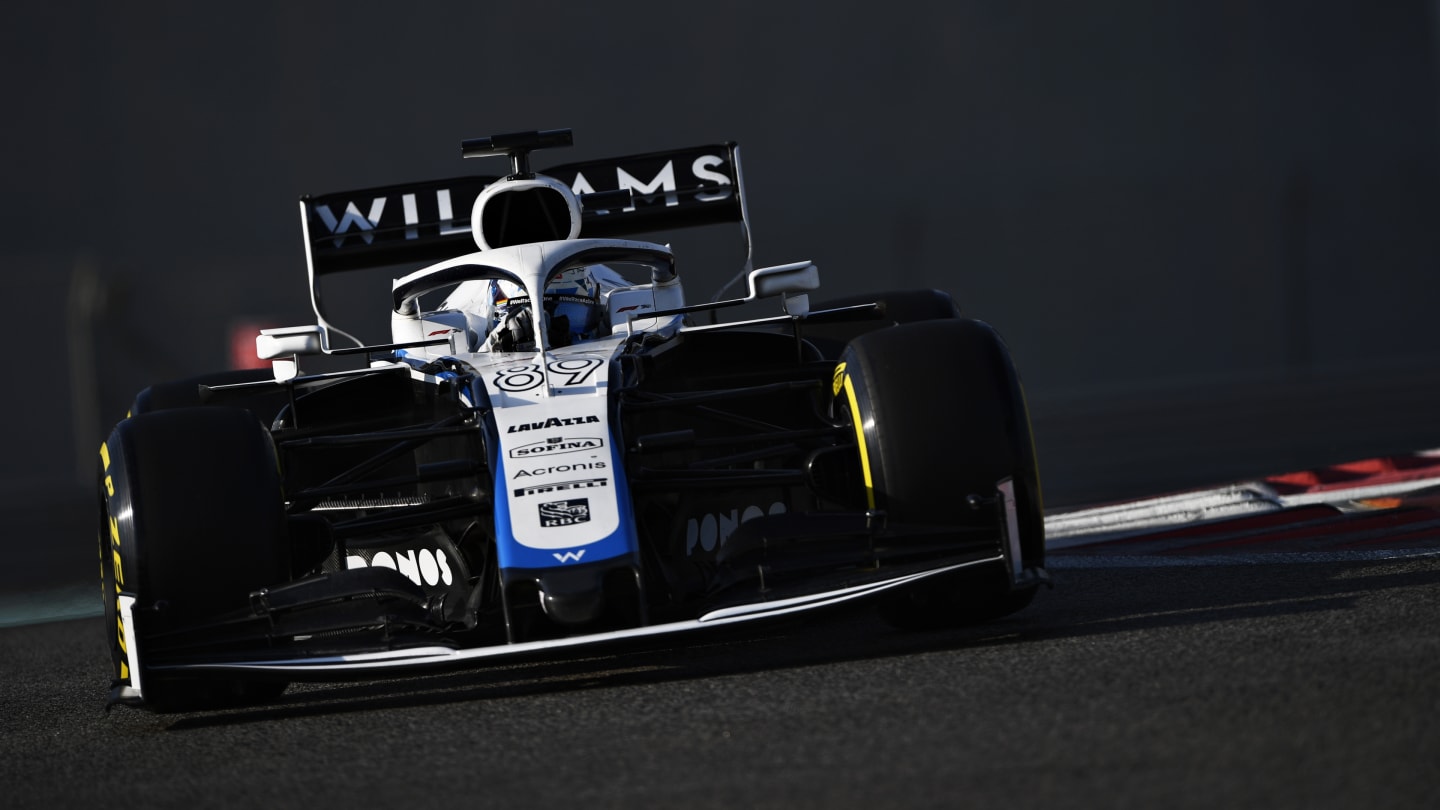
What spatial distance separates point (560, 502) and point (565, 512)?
0.04 m

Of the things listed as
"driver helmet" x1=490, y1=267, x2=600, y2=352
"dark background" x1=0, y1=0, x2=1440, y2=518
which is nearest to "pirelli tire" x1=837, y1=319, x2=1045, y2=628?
"driver helmet" x1=490, y1=267, x2=600, y2=352

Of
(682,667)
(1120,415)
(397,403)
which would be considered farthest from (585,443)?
(1120,415)

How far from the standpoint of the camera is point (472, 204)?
732cm

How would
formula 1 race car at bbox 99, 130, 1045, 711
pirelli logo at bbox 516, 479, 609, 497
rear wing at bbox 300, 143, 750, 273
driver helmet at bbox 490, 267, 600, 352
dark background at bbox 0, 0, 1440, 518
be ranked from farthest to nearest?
dark background at bbox 0, 0, 1440, 518 < rear wing at bbox 300, 143, 750, 273 < driver helmet at bbox 490, 267, 600, 352 < pirelli logo at bbox 516, 479, 609, 497 < formula 1 race car at bbox 99, 130, 1045, 711

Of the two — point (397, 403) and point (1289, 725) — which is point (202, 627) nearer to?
point (397, 403)

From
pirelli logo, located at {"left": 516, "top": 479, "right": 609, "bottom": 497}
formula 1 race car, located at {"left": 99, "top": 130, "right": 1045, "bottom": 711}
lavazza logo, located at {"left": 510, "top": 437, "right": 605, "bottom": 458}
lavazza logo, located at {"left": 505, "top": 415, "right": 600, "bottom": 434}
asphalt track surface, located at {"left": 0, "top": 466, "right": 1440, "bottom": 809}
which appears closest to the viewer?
asphalt track surface, located at {"left": 0, "top": 466, "right": 1440, "bottom": 809}

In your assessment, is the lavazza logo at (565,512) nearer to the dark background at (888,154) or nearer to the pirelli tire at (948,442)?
the pirelli tire at (948,442)

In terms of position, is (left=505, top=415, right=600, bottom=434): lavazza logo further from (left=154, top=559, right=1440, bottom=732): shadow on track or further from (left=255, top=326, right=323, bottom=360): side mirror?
(left=255, top=326, right=323, bottom=360): side mirror

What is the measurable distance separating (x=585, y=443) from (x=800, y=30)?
50.9 feet

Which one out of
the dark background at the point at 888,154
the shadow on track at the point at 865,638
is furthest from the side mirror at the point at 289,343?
the dark background at the point at 888,154

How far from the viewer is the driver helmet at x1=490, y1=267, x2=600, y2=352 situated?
652 cm

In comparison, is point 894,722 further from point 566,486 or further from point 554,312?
point 554,312

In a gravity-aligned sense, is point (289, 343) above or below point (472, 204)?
below

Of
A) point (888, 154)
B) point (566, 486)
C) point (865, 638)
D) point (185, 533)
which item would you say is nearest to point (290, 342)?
point (185, 533)
